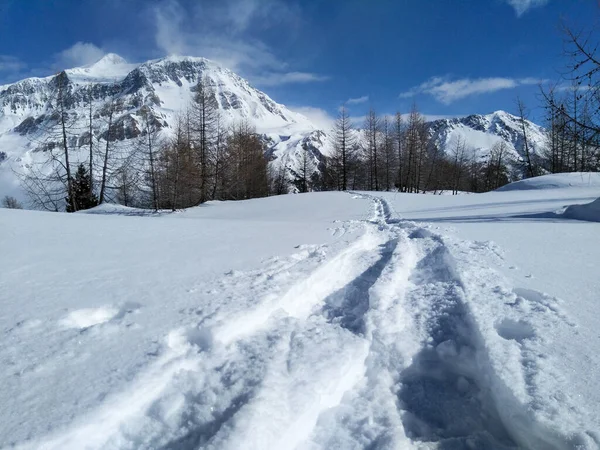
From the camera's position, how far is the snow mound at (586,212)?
716 centimetres

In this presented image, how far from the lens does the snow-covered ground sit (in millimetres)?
1480

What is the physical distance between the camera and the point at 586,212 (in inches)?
291

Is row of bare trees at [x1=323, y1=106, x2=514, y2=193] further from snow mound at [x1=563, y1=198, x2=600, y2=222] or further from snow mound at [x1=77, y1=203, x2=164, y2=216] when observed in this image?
snow mound at [x1=563, y1=198, x2=600, y2=222]

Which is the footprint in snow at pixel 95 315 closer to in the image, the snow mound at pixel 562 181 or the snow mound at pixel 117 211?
the snow mound at pixel 117 211

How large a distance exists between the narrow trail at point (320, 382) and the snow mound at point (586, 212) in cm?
664

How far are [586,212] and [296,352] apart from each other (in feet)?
28.8

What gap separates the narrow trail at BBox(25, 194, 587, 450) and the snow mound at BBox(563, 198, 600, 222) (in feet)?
21.8

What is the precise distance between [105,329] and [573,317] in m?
3.51

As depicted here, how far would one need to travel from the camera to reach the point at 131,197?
72.6ft

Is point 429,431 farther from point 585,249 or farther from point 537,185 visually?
point 537,185

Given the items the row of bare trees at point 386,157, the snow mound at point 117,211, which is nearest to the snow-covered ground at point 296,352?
the snow mound at point 117,211

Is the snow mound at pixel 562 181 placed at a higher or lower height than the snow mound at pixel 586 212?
higher

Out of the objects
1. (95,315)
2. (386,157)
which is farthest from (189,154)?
(386,157)

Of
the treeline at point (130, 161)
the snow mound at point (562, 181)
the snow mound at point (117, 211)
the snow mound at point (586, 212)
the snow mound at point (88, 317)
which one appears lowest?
the snow mound at point (88, 317)
